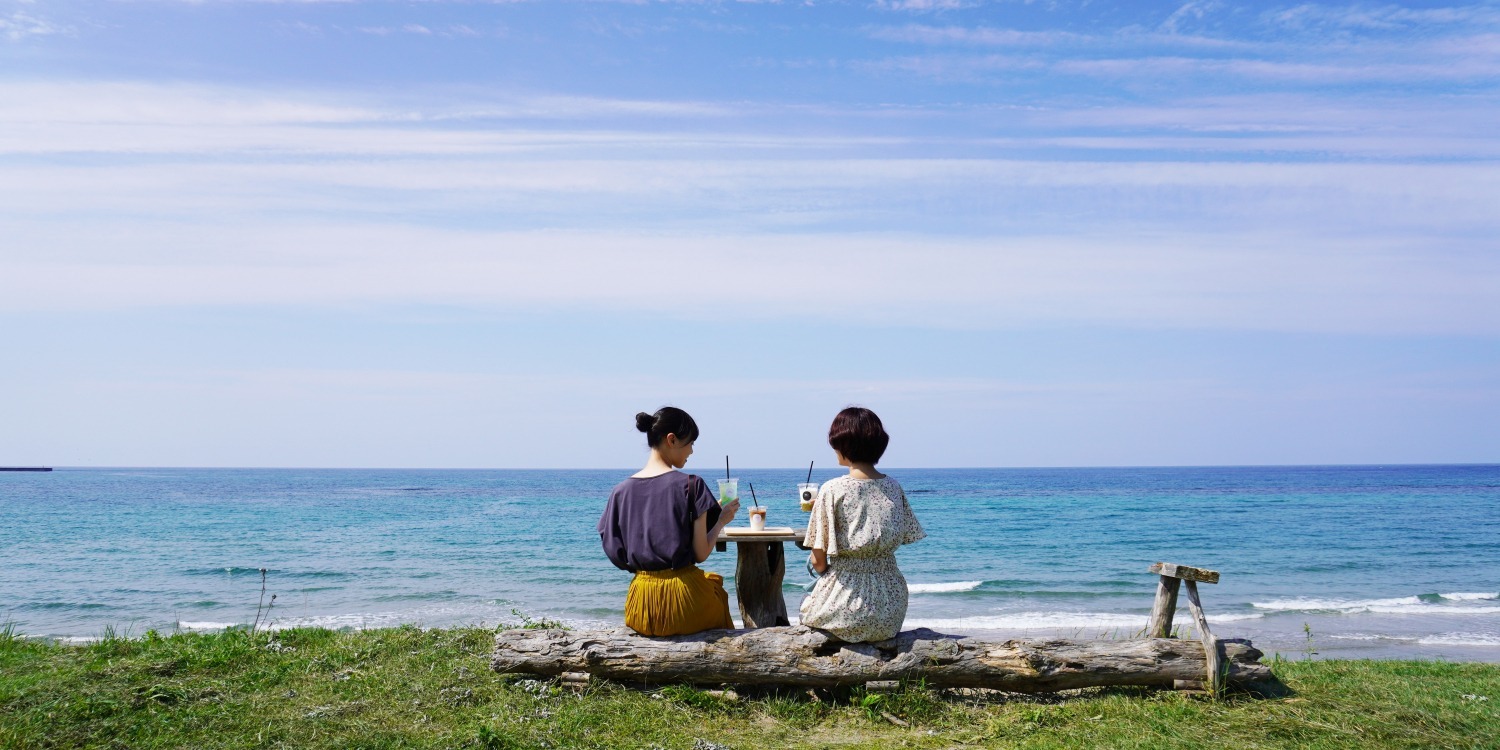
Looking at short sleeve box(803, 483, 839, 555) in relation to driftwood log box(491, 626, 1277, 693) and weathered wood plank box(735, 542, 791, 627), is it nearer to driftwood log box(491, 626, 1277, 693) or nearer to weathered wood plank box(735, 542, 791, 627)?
driftwood log box(491, 626, 1277, 693)

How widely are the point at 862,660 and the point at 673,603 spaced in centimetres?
122

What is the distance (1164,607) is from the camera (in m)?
6.34

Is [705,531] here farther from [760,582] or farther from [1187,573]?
[1187,573]

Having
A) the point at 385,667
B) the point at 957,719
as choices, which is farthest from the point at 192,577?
the point at 957,719

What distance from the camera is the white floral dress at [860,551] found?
5539 mm

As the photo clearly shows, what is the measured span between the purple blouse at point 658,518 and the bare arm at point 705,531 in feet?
0.09

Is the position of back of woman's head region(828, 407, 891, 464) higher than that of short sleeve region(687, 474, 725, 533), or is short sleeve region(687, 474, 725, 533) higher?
back of woman's head region(828, 407, 891, 464)

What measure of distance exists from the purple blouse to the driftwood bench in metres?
0.51

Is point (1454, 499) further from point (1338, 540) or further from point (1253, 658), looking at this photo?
point (1253, 658)

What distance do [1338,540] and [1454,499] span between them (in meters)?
30.5

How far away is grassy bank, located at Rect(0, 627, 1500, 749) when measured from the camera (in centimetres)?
495

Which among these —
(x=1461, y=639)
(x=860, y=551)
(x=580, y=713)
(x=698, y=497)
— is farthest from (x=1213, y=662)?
(x=1461, y=639)

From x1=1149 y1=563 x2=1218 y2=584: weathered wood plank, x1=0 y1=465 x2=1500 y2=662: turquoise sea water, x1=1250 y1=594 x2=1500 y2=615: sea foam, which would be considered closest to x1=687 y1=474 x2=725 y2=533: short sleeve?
x1=1149 y1=563 x2=1218 y2=584: weathered wood plank

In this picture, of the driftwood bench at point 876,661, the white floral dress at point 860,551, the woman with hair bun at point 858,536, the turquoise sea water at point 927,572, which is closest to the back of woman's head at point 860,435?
the woman with hair bun at point 858,536
